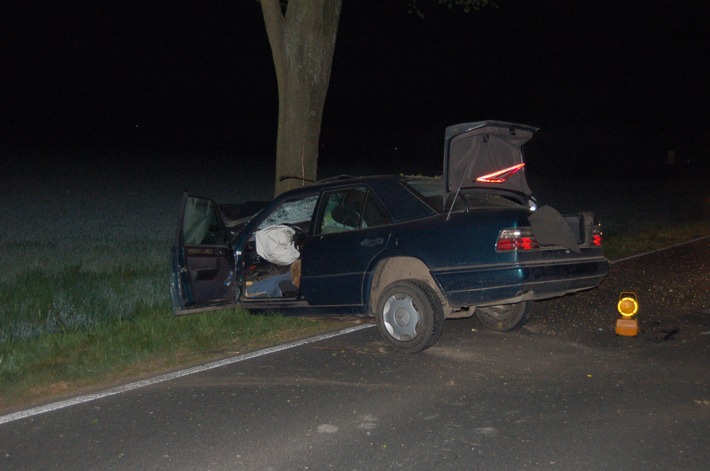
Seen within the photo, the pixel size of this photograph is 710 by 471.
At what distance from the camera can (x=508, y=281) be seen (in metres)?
6.60

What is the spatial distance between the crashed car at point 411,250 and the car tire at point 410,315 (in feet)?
0.03

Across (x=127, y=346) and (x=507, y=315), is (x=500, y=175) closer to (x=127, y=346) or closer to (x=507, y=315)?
(x=507, y=315)

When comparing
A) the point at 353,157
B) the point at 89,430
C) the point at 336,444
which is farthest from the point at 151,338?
the point at 353,157

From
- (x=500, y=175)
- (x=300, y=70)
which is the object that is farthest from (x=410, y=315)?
(x=300, y=70)

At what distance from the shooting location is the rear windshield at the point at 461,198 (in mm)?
7066

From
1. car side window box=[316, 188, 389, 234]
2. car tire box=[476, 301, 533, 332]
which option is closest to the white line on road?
car side window box=[316, 188, 389, 234]

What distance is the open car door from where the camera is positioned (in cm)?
773

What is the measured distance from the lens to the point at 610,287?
1075cm

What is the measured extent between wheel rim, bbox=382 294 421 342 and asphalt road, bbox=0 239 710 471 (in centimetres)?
22

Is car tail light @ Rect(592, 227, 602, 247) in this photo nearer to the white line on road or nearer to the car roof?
the car roof

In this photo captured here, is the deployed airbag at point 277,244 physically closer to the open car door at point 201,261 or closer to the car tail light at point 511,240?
the open car door at point 201,261

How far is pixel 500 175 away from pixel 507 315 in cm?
148

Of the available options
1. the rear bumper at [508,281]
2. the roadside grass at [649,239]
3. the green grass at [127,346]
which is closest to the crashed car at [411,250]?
the rear bumper at [508,281]

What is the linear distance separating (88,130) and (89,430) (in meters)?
59.9
